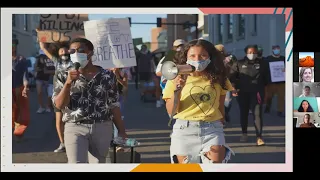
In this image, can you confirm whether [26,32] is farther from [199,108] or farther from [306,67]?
[306,67]

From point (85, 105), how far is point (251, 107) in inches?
97.7

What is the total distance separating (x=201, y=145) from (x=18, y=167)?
175 centimetres

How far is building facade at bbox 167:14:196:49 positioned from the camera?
493cm

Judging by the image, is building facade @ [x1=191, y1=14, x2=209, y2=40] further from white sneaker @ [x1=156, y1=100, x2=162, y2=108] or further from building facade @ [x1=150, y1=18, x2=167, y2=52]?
white sneaker @ [x1=156, y1=100, x2=162, y2=108]

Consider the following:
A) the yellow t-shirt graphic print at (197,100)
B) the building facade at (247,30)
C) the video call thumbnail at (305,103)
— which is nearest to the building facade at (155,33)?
the building facade at (247,30)

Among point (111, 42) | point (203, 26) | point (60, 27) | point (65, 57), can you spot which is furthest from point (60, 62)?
point (203, 26)

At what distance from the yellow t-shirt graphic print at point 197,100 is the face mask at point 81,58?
2.18ft

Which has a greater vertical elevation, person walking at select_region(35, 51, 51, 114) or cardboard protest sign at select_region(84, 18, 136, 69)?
cardboard protest sign at select_region(84, 18, 136, 69)

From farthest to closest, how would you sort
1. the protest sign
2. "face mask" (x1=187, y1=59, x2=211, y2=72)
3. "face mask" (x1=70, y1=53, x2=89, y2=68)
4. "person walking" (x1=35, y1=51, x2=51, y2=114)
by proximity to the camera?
"person walking" (x1=35, y1=51, x2=51, y2=114) → the protest sign → "face mask" (x1=70, y1=53, x2=89, y2=68) → "face mask" (x1=187, y1=59, x2=211, y2=72)

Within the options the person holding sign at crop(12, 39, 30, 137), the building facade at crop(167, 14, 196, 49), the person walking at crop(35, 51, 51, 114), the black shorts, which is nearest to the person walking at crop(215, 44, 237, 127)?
the building facade at crop(167, 14, 196, 49)

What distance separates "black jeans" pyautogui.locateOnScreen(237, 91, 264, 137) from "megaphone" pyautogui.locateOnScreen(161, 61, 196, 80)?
1.87 metres

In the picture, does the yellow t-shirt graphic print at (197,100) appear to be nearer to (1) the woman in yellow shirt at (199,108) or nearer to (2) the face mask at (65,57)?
(1) the woman in yellow shirt at (199,108)
